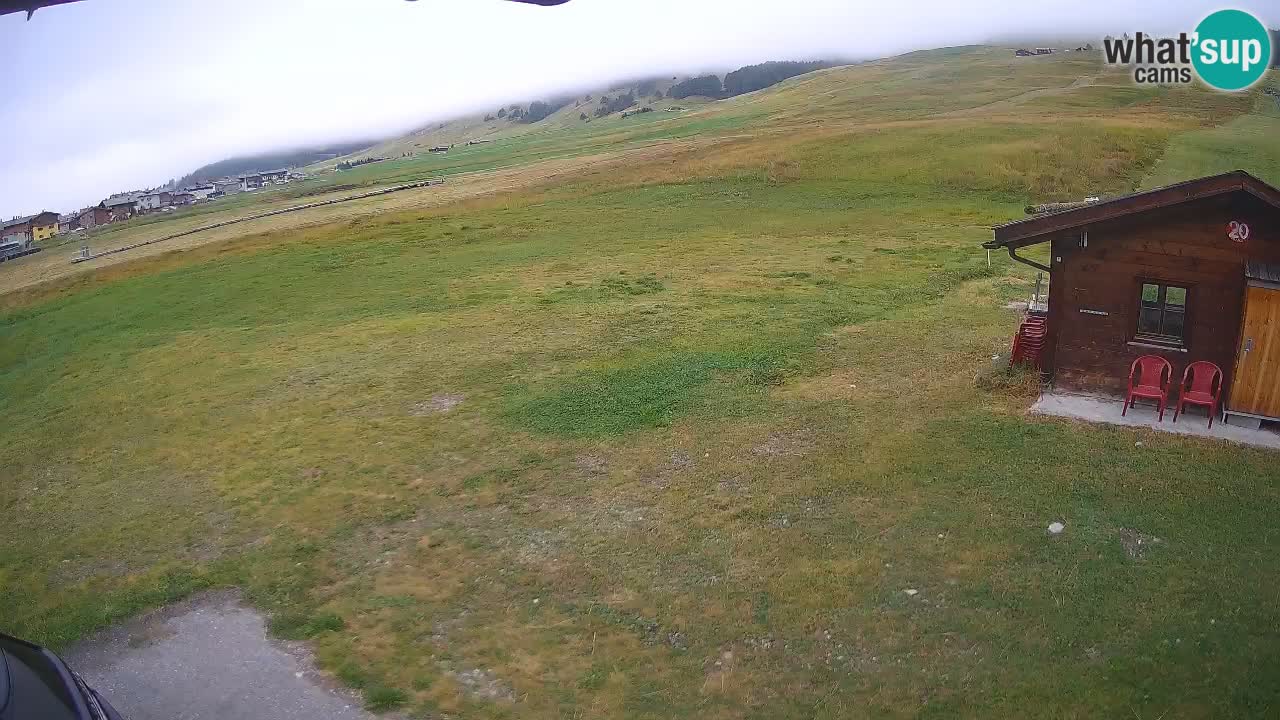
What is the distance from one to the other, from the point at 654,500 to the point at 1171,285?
991 cm

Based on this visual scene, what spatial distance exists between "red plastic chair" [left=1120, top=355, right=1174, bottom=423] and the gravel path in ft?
44.4

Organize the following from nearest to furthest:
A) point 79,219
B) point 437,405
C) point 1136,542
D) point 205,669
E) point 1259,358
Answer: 1. point 205,669
2. point 1136,542
3. point 1259,358
4. point 437,405
5. point 79,219

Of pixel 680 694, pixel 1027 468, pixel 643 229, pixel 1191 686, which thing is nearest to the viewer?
pixel 1191 686

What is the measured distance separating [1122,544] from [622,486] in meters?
7.27

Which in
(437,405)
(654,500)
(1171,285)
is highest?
(1171,285)

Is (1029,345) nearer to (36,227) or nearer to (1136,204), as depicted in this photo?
(1136,204)

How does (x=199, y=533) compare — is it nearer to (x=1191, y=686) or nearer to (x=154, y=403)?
(x=154, y=403)

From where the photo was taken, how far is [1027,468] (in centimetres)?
1324

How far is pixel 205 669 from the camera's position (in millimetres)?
9852

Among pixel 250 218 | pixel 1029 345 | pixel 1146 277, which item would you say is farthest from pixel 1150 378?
pixel 250 218

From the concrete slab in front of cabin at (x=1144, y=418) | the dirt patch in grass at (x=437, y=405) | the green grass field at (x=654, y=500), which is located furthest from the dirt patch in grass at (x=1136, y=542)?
the dirt patch in grass at (x=437, y=405)

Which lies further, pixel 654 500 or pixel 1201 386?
pixel 1201 386

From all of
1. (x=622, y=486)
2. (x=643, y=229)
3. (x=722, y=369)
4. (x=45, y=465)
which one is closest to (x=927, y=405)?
(x=722, y=369)

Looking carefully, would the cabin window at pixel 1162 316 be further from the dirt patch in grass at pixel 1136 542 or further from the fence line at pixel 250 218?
the fence line at pixel 250 218
